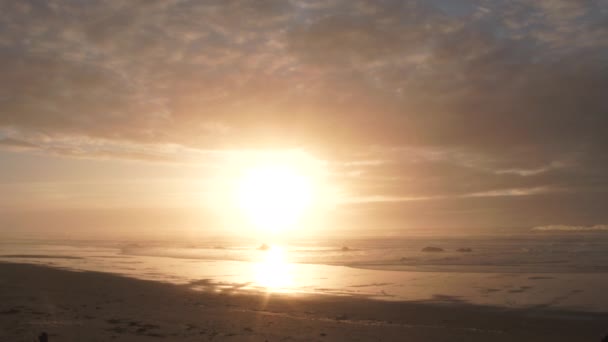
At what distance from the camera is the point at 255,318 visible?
18.0 m

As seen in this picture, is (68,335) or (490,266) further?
(490,266)

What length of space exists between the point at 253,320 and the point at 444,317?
7.74m

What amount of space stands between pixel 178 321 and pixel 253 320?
2.68 m

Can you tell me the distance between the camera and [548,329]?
17062mm

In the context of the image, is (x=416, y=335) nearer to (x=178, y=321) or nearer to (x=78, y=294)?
(x=178, y=321)

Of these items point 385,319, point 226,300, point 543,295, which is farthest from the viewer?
point 543,295

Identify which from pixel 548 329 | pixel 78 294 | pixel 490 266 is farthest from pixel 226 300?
pixel 490 266

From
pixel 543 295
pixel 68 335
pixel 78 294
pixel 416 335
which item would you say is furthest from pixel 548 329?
pixel 78 294

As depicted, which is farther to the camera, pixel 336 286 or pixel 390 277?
pixel 390 277

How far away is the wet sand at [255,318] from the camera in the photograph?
50.0ft

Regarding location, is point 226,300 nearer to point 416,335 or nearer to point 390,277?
point 416,335

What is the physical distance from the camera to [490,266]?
41.9 m

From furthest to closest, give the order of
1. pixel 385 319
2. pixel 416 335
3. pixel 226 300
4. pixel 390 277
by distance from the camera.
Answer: pixel 390 277 → pixel 226 300 → pixel 385 319 → pixel 416 335

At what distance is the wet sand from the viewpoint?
15.2 metres
